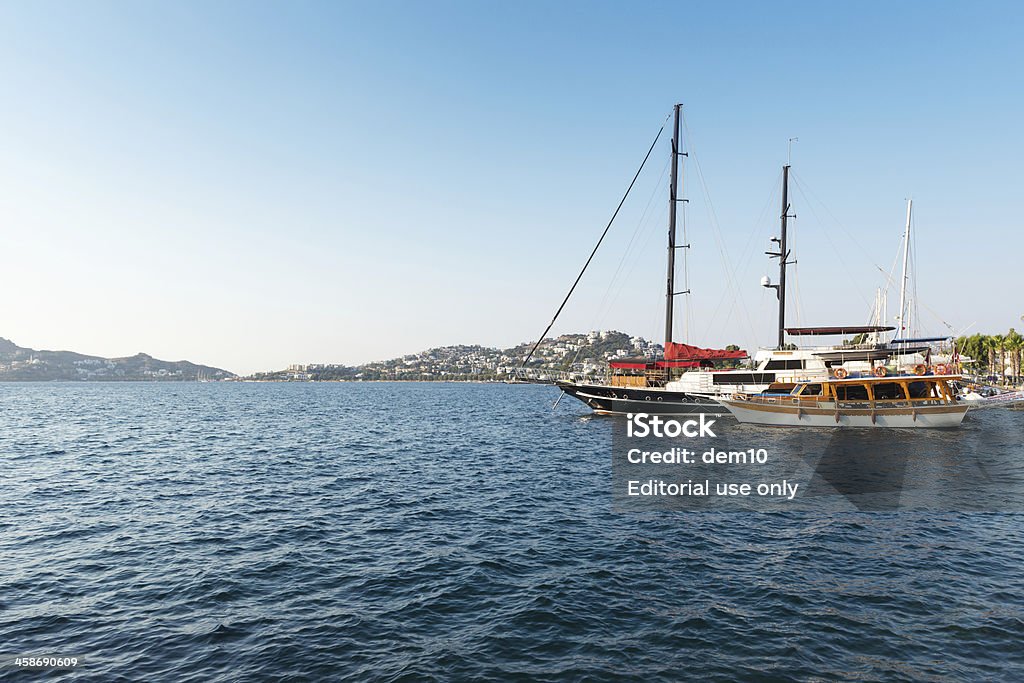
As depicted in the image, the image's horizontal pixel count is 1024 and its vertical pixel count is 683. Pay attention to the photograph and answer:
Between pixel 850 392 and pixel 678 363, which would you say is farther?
pixel 678 363

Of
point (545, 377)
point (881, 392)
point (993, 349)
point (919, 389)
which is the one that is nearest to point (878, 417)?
point (881, 392)

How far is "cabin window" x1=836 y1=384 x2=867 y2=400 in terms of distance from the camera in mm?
43219

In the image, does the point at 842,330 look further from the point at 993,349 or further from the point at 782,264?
the point at 993,349

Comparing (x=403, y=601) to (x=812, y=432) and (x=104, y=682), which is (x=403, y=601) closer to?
(x=104, y=682)

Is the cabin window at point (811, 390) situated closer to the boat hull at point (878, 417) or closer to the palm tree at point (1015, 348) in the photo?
the boat hull at point (878, 417)

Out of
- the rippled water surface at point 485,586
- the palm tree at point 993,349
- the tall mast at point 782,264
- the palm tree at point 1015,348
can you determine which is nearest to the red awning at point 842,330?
the tall mast at point 782,264

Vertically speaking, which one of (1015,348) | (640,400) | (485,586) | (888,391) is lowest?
(485,586)

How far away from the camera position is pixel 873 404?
42844mm

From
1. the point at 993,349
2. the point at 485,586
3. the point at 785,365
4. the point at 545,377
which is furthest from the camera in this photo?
the point at 993,349

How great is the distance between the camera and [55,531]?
1873cm

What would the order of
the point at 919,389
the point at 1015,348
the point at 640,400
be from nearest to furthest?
the point at 919,389 < the point at 640,400 < the point at 1015,348

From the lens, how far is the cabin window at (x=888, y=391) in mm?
43062

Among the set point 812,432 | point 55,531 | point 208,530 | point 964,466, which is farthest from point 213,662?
point 812,432

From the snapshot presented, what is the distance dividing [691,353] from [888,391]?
17671 millimetres
